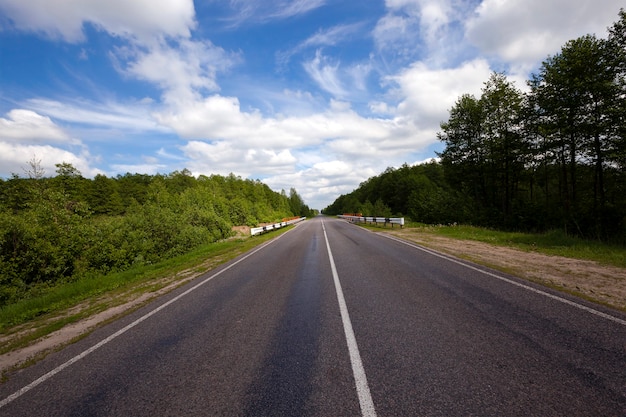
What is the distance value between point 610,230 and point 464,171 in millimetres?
16437

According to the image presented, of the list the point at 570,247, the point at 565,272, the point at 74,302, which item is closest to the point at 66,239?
the point at 74,302

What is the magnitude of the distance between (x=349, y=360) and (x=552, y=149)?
89.5ft

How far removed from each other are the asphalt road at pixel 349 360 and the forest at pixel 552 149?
14.7 meters

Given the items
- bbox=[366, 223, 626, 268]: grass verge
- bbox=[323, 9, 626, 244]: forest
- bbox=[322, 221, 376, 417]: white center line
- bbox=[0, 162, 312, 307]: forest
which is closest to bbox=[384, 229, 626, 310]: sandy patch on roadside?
bbox=[366, 223, 626, 268]: grass verge

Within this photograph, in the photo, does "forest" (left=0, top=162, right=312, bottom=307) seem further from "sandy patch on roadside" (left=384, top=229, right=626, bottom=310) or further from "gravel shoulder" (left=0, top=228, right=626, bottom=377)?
"sandy patch on roadside" (left=384, top=229, right=626, bottom=310)

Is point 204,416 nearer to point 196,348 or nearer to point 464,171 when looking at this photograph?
point 196,348

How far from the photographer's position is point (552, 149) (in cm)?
2206

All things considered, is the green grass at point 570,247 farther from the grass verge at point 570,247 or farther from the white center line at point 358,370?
the white center line at point 358,370

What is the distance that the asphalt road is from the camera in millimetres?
2678

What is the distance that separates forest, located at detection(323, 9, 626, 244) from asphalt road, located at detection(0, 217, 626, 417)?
14748 mm

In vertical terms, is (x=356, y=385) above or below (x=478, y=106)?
below

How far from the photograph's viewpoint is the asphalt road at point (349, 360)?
8.79 feet

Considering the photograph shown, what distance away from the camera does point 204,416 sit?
2.62 meters

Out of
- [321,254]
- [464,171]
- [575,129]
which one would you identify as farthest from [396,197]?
[321,254]
